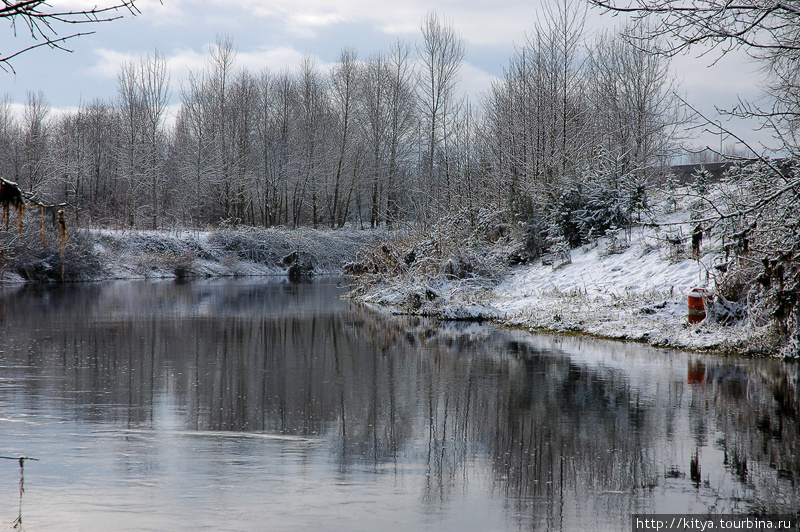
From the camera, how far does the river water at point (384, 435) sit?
212 inches

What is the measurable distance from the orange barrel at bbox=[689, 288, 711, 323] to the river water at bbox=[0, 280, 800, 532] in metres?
1.42

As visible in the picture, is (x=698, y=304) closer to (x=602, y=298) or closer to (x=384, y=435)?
(x=602, y=298)

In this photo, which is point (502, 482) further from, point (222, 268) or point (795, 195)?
point (222, 268)

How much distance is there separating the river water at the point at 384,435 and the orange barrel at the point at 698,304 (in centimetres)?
142

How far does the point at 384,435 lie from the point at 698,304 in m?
9.58

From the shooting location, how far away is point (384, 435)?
7637mm

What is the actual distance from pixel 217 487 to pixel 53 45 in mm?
3745

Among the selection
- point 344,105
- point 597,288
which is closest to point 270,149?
point 344,105

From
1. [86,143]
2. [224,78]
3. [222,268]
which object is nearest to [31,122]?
[86,143]

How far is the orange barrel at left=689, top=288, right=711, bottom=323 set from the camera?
14352 mm

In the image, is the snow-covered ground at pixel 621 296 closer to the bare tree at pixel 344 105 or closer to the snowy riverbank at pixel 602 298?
the snowy riverbank at pixel 602 298

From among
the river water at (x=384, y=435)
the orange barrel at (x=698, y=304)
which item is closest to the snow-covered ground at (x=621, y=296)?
the orange barrel at (x=698, y=304)

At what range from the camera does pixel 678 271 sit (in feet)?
58.3

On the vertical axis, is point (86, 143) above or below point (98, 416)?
above
